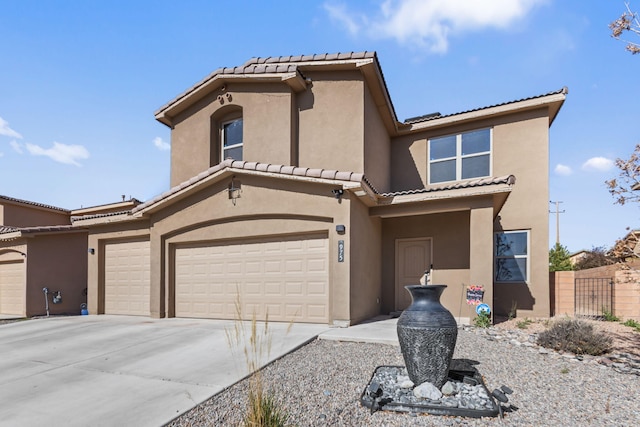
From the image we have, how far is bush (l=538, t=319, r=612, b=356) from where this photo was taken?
609 centimetres

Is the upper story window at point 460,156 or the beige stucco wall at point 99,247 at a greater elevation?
the upper story window at point 460,156

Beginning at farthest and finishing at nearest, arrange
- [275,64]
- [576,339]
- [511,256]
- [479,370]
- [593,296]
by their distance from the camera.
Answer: [593,296] < [275,64] < [511,256] < [576,339] < [479,370]

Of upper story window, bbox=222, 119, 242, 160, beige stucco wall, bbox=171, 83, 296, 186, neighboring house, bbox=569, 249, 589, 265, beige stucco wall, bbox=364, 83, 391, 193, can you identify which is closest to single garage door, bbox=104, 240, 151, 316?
beige stucco wall, bbox=171, 83, 296, 186

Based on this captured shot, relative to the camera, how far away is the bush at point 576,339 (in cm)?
609

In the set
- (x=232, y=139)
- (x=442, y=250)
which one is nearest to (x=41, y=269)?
(x=232, y=139)

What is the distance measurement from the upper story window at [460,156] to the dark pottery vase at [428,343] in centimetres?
823

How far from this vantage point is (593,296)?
11.6 meters

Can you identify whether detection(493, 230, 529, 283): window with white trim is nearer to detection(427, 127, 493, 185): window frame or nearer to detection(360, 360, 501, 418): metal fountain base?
detection(427, 127, 493, 185): window frame

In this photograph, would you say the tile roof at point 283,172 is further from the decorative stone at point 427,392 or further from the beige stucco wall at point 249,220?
the decorative stone at point 427,392

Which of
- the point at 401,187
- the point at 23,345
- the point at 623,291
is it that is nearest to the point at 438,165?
the point at 401,187

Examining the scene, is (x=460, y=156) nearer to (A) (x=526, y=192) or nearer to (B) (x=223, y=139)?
(A) (x=526, y=192)

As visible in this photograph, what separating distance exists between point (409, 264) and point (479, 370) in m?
5.55

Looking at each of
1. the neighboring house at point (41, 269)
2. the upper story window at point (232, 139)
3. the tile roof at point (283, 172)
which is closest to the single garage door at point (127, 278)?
the tile roof at point (283, 172)

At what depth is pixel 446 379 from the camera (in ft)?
13.9
